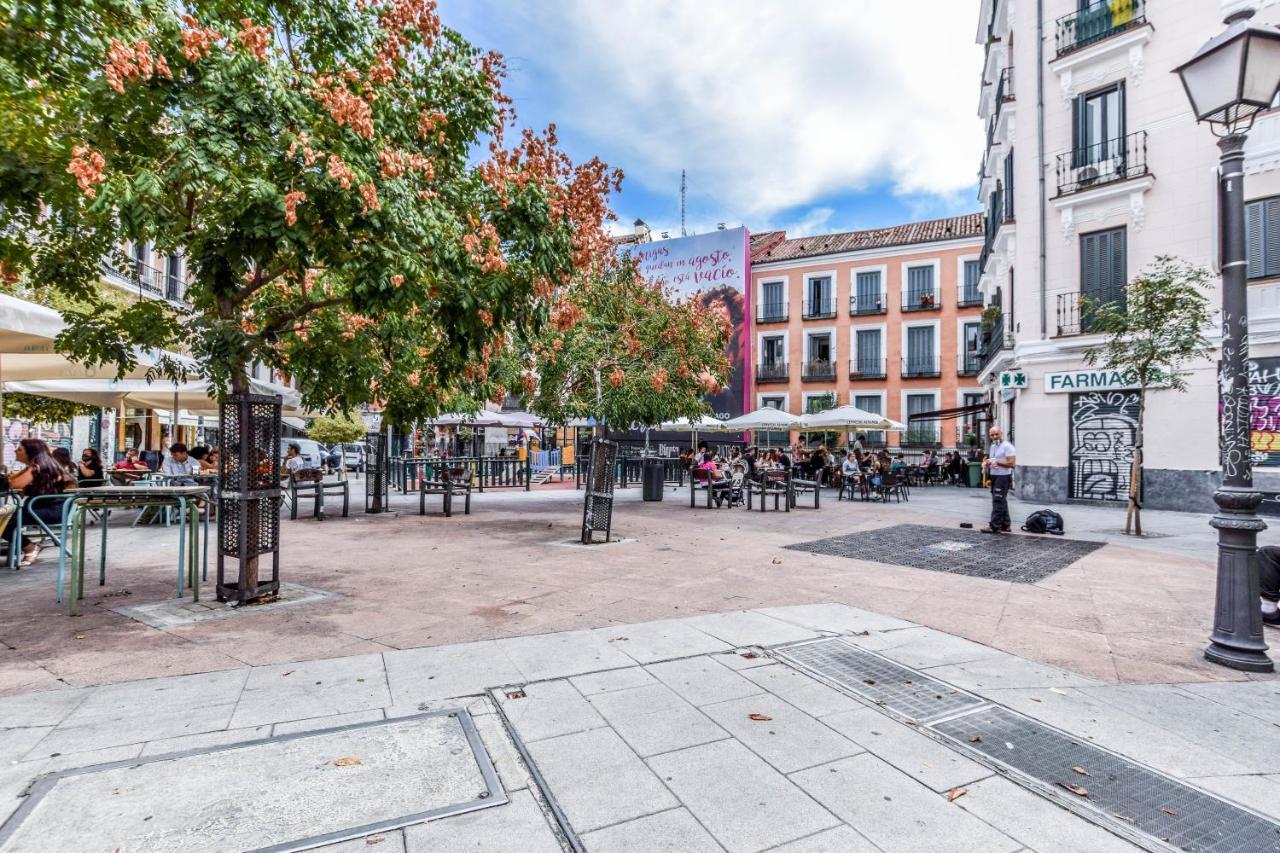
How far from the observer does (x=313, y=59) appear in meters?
5.75

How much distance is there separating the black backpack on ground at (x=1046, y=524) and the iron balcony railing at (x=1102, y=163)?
29.9ft

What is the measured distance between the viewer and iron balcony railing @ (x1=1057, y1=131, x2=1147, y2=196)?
15.3 m

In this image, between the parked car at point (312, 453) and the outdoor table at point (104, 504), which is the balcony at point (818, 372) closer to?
the parked car at point (312, 453)

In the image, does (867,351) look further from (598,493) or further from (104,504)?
(104,504)

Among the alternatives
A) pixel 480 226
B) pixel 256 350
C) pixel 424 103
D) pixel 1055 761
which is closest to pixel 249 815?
pixel 1055 761

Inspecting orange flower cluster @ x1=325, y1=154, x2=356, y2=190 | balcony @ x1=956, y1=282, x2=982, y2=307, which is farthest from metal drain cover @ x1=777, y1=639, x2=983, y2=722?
balcony @ x1=956, y1=282, x2=982, y2=307

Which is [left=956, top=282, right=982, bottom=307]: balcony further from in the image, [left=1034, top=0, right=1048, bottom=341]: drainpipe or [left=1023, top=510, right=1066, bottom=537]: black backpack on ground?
[left=1023, top=510, right=1066, bottom=537]: black backpack on ground

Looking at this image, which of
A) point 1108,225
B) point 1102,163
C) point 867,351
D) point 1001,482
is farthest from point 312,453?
point 1102,163

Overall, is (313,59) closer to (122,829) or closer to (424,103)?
(424,103)

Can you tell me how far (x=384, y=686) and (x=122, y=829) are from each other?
4.68ft

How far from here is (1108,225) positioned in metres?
15.7

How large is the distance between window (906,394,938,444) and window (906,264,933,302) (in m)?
4.97

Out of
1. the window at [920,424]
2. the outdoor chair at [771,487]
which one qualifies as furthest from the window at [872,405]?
the outdoor chair at [771,487]

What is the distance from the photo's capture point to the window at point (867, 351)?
35406 millimetres
